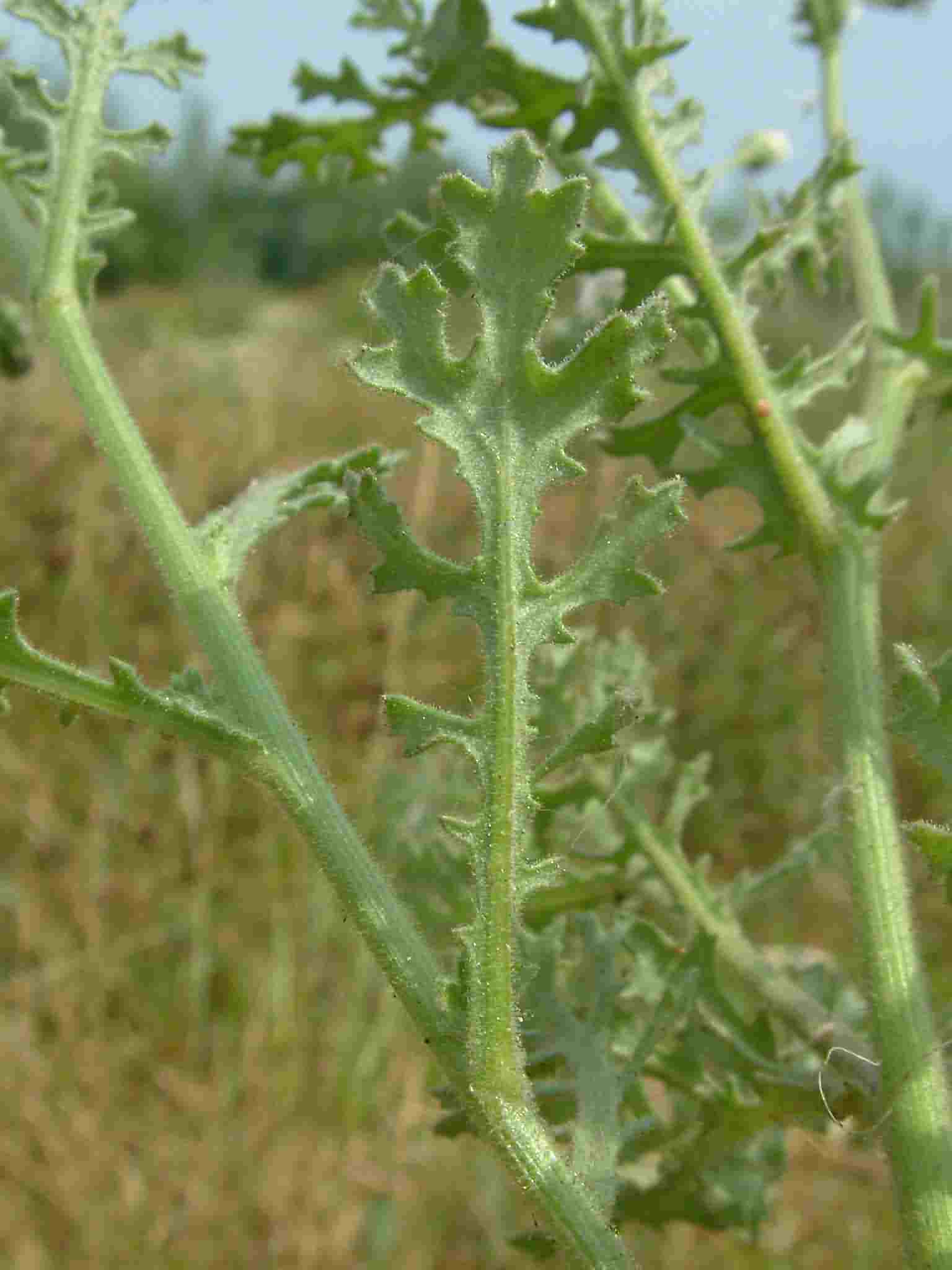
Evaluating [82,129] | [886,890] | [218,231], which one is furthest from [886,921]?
[218,231]

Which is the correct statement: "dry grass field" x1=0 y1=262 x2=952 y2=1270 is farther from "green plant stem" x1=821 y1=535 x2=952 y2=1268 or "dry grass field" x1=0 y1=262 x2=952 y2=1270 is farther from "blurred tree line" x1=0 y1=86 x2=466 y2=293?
"blurred tree line" x1=0 y1=86 x2=466 y2=293

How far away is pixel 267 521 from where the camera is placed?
1.12m

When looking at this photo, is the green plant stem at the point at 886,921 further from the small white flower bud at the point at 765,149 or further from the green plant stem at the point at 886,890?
the small white flower bud at the point at 765,149

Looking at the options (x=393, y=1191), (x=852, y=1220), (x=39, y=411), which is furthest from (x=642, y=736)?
(x=39, y=411)

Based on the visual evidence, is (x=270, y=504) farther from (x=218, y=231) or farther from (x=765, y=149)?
(x=218, y=231)

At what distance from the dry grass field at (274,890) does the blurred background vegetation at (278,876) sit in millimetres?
16

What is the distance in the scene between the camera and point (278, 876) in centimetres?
666

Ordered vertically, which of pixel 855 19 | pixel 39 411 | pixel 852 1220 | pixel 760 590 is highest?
pixel 39 411

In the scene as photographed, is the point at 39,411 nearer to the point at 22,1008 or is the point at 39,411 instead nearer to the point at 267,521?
the point at 22,1008

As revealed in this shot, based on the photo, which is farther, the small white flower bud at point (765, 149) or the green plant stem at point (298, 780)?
the small white flower bud at point (765, 149)

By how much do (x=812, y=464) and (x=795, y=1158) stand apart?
5.73m

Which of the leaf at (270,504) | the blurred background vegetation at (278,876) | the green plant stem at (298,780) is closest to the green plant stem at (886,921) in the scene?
the green plant stem at (298,780)

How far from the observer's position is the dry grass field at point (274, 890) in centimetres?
537

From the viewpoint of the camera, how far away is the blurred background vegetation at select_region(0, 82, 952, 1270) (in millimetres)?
5355
